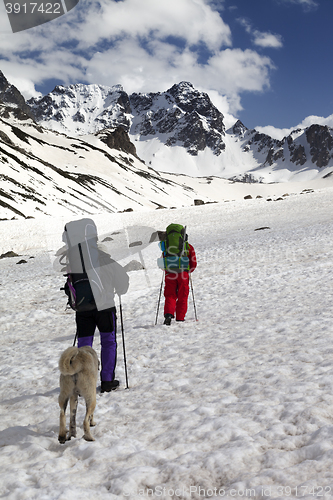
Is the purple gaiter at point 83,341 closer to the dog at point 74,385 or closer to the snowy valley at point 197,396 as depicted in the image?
the snowy valley at point 197,396

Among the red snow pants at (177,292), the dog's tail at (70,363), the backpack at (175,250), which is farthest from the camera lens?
the red snow pants at (177,292)

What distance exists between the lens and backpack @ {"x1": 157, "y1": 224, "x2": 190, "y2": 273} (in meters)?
8.48

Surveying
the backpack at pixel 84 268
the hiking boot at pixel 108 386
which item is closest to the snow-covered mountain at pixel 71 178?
the backpack at pixel 84 268

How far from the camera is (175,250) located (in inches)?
334

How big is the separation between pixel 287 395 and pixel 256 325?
3.28 meters

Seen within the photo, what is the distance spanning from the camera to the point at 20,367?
6848 millimetres

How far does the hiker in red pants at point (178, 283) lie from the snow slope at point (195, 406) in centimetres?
36

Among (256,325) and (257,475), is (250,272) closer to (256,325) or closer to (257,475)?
(256,325)

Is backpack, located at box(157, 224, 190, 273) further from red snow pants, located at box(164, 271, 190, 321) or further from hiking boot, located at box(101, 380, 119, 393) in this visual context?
hiking boot, located at box(101, 380, 119, 393)

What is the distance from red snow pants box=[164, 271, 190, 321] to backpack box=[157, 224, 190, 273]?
0.18 metres

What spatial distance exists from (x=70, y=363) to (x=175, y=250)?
490cm

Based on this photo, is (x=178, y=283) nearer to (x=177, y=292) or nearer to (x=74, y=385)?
(x=177, y=292)

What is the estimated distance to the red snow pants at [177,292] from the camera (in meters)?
8.66

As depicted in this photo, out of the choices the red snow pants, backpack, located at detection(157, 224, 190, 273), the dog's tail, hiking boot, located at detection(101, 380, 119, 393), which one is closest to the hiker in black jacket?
hiking boot, located at detection(101, 380, 119, 393)
